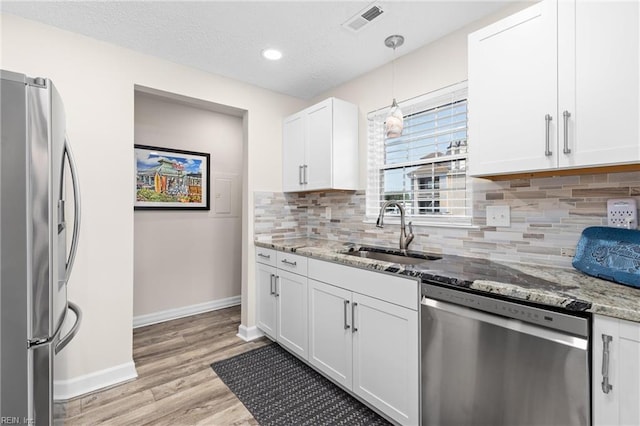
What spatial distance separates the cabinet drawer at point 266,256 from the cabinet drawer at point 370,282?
56 cm

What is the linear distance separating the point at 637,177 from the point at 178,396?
2853 mm

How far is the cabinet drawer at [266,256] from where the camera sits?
8.69 feet

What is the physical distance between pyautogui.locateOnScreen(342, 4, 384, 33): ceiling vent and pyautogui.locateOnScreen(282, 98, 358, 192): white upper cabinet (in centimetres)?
66

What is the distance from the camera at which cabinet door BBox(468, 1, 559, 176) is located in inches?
54.0

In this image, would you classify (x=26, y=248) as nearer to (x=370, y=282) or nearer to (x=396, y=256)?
(x=370, y=282)

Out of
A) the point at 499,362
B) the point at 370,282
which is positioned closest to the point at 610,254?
the point at 499,362

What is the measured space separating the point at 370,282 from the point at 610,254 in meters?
1.09

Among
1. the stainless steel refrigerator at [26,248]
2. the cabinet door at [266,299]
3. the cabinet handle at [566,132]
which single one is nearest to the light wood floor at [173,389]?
the cabinet door at [266,299]

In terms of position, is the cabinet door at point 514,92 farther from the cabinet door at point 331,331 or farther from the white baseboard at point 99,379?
the white baseboard at point 99,379

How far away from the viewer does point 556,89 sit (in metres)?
1.35

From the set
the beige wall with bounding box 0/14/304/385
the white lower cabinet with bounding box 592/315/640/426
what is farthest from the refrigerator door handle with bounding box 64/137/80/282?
the white lower cabinet with bounding box 592/315/640/426

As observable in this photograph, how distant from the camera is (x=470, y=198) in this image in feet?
6.64

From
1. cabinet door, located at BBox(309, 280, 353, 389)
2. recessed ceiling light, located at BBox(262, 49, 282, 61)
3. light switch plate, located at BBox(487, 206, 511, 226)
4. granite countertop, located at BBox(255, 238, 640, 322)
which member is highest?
recessed ceiling light, located at BBox(262, 49, 282, 61)

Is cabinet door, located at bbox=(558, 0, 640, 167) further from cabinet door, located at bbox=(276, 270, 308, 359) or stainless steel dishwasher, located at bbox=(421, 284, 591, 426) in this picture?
cabinet door, located at bbox=(276, 270, 308, 359)
